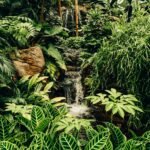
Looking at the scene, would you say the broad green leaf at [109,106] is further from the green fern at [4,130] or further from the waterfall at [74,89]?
the waterfall at [74,89]

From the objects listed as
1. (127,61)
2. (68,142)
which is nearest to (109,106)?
(68,142)

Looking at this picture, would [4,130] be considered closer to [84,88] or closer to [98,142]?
[98,142]

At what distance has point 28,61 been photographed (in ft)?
19.8

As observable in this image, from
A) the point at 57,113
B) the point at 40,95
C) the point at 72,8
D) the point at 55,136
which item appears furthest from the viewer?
the point at 72,8

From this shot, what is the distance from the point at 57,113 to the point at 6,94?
5.16 ft

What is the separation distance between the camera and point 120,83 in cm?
524

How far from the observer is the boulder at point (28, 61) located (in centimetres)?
588

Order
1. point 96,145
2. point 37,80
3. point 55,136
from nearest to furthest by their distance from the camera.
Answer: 1. point 96,145
2. point 55,136
3. point 37,80

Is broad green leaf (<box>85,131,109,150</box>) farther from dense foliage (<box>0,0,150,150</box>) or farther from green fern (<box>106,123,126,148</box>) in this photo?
green fern (<box>106,123,126,148</box>)

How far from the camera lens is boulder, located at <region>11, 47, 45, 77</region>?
588 centimetres

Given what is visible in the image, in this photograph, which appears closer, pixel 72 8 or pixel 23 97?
pixel 23 97

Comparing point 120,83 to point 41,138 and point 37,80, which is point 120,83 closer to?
point 37,80

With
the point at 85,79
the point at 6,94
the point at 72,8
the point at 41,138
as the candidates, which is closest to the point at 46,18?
the point at 72,8

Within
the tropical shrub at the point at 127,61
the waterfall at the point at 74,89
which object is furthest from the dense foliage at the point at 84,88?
the waterfall at the point at 74,89
